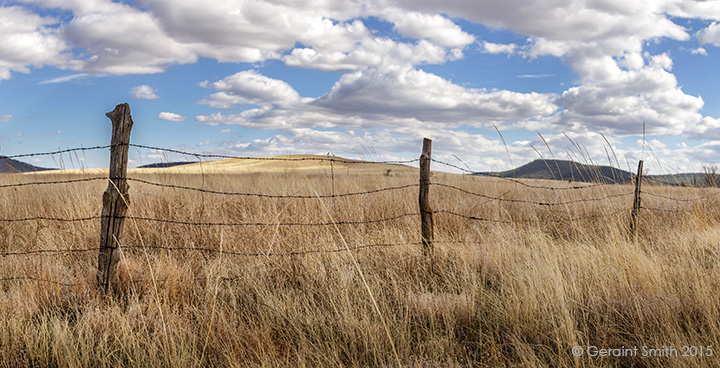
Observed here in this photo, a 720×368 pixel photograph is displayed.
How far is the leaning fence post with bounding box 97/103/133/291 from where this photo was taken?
4.16 m

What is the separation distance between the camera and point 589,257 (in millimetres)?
5238

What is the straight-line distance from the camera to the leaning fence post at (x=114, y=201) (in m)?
4.16

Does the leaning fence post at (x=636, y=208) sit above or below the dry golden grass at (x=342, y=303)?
above

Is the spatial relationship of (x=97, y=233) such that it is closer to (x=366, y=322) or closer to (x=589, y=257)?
(x=366, y=322)

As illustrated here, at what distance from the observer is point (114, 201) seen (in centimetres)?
417

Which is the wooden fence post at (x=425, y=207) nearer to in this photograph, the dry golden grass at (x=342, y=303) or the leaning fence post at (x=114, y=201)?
the dry golden grass at (x=342, y=303)

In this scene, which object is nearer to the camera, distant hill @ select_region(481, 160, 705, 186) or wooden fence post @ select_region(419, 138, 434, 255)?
wooden fence post @ select_region(419, 138, 434, 255)

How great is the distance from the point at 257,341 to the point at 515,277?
8.67 feet

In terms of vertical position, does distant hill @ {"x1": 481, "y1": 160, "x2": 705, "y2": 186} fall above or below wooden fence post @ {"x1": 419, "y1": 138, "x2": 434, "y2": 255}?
above

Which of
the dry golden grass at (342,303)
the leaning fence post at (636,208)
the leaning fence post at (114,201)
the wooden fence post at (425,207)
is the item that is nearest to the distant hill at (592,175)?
the leaning fence post at (636,208)

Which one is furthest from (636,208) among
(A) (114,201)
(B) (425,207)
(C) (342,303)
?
(A) (114,201)

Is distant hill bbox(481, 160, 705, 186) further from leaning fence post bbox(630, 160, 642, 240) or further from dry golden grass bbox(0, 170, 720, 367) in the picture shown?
dry golden grass bbox(0, 170, 720, 367)

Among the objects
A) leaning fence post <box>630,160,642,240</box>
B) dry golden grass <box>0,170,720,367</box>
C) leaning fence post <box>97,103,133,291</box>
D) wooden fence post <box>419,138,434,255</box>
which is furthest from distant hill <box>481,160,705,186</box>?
leaning fence post <box>97,103,133,291</box>

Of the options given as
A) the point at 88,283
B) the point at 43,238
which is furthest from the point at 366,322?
the point at 43,238
